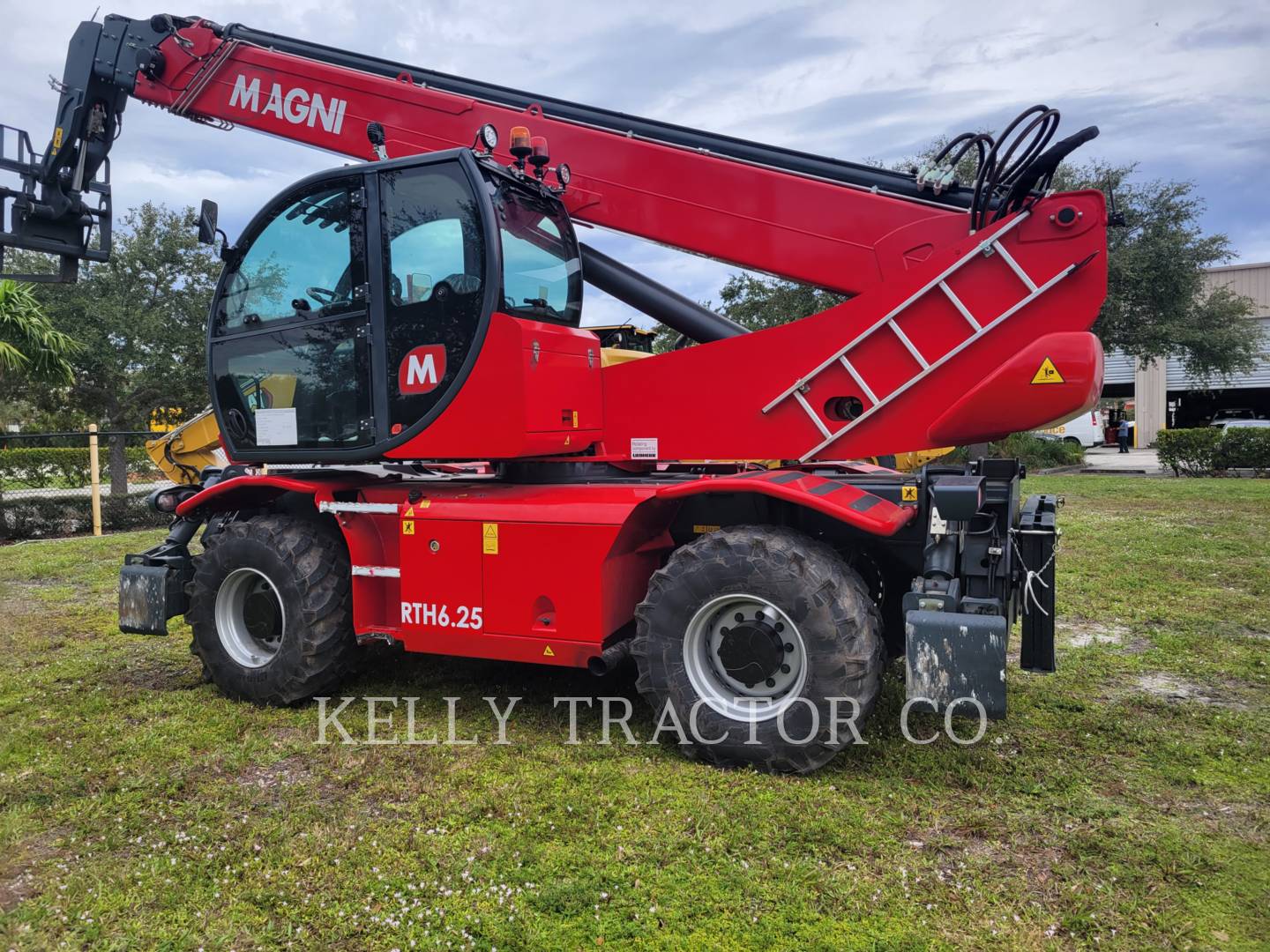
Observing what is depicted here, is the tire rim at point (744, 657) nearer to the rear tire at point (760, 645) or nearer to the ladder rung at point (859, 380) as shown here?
the rear tire at point (760, 645)

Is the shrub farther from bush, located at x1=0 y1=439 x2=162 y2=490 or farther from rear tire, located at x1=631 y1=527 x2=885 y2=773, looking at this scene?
bush, located at x1=0 y1=439 x2=162 y2=490

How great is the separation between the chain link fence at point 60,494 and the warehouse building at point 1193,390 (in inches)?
1515

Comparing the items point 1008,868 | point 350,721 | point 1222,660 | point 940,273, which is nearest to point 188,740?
point 350,721

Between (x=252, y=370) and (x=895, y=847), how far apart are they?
4298mm

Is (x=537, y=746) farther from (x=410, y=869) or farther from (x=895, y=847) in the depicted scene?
(x=895, y=847)

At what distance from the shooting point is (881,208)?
15.1ft

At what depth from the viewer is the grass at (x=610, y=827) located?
2.90 metres

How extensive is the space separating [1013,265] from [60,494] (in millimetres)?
14308

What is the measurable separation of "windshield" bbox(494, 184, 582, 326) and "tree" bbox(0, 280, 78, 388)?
383 inches

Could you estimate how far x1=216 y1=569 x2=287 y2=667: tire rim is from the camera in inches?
203

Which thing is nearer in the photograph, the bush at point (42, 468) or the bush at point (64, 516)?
the bush at point (64, 516)

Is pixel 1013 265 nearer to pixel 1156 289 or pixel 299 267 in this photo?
pixel 299 267

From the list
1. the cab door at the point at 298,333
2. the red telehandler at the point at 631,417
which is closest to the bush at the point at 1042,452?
the red telehandler at the point at 631,417

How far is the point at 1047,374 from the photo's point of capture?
3953mm
